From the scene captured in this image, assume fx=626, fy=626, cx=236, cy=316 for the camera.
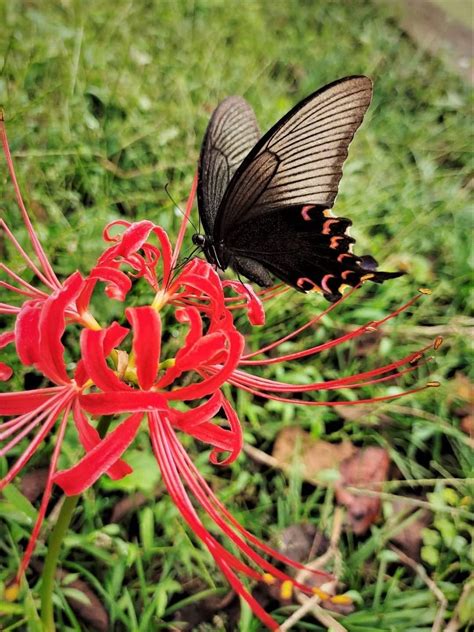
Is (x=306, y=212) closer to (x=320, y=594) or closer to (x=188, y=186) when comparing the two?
(x=320, y=594)

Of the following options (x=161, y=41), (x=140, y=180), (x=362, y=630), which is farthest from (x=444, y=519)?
(x=161, y=41)

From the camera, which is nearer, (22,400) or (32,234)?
(22,400)

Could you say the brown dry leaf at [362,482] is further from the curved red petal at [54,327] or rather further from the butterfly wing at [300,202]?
the curved red petal at [54,327]

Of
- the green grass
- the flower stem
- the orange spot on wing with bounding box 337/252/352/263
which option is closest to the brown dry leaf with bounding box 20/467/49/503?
the green grass

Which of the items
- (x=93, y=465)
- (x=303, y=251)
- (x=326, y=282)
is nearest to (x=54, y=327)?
(x=93, y=465)

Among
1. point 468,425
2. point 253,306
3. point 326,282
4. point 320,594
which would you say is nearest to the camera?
point 320,594

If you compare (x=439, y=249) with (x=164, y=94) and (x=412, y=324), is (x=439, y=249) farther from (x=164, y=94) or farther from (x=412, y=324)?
(x=164, y=94)

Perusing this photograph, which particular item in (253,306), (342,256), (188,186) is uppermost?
(188,186)
